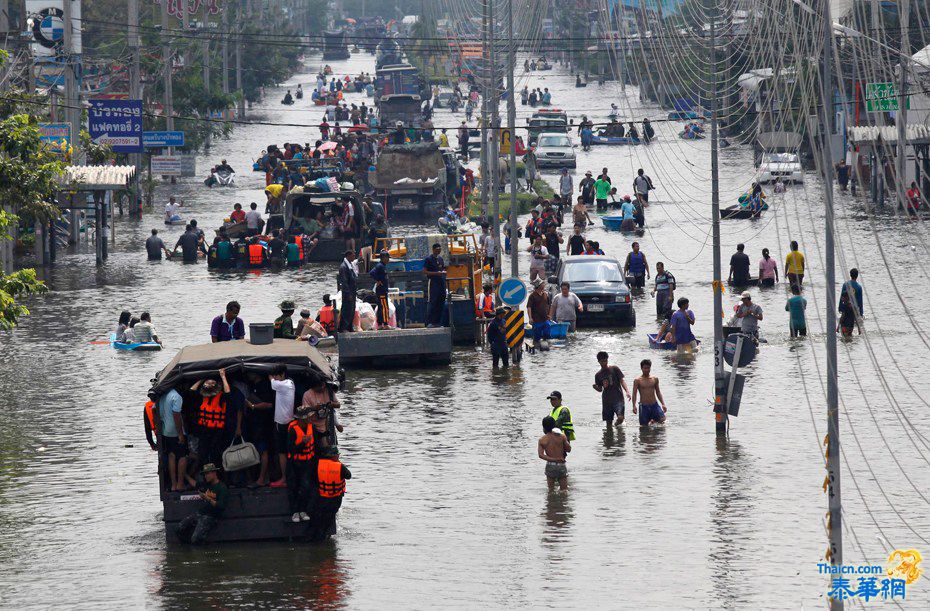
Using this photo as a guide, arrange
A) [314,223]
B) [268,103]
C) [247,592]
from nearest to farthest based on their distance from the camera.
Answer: [247,592] → [314,223] → [268,103]

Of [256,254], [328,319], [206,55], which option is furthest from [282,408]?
[206,55]

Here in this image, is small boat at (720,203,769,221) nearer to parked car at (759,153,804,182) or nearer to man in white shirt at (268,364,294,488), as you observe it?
parked car at (759,153,804,182)

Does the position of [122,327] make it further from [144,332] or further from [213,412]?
[213,412]

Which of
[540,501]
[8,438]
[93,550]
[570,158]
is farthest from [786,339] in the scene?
[570,158]

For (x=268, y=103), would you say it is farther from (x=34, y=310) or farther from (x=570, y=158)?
(x=34, y=310)

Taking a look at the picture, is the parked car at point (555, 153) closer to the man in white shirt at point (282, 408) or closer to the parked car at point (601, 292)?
the parked car at point (601, 292)

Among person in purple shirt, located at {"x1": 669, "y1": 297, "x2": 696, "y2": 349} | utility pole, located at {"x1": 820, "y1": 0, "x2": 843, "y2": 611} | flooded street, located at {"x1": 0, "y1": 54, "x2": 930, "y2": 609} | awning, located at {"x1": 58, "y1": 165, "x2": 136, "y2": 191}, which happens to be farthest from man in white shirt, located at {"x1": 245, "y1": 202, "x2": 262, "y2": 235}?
utility pole, located at {"x1": 820, "y1": 0, "x2": 843, "y2": 611}
